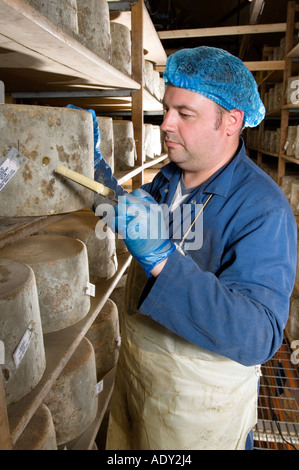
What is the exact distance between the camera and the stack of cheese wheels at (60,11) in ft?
3.76

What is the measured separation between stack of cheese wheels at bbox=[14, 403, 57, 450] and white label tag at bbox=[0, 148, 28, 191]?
2.64 ft

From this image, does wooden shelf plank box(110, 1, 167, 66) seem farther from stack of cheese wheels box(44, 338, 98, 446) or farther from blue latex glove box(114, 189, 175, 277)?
stack of cheese wheels box(44, 338, 98, 446)

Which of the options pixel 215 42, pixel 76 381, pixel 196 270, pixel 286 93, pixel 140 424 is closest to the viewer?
pixel 196 270

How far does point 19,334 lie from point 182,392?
576mm

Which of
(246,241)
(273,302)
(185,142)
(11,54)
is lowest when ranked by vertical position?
(273,302)

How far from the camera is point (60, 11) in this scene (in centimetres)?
119

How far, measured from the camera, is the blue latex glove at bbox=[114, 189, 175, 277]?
0.97 meters

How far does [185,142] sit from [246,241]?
42 cm

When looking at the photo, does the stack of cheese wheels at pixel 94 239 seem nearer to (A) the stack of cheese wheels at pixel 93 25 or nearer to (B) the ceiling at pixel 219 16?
(A) the stack of cheese wheels at pixel 93 25

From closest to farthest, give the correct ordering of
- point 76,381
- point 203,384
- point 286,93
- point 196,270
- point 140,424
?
point 196,270 < point 203,384 < point 140,424 < point 76,381 < point 286,93

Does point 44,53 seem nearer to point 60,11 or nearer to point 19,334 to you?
point 60,11

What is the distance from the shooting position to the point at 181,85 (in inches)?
49.4
